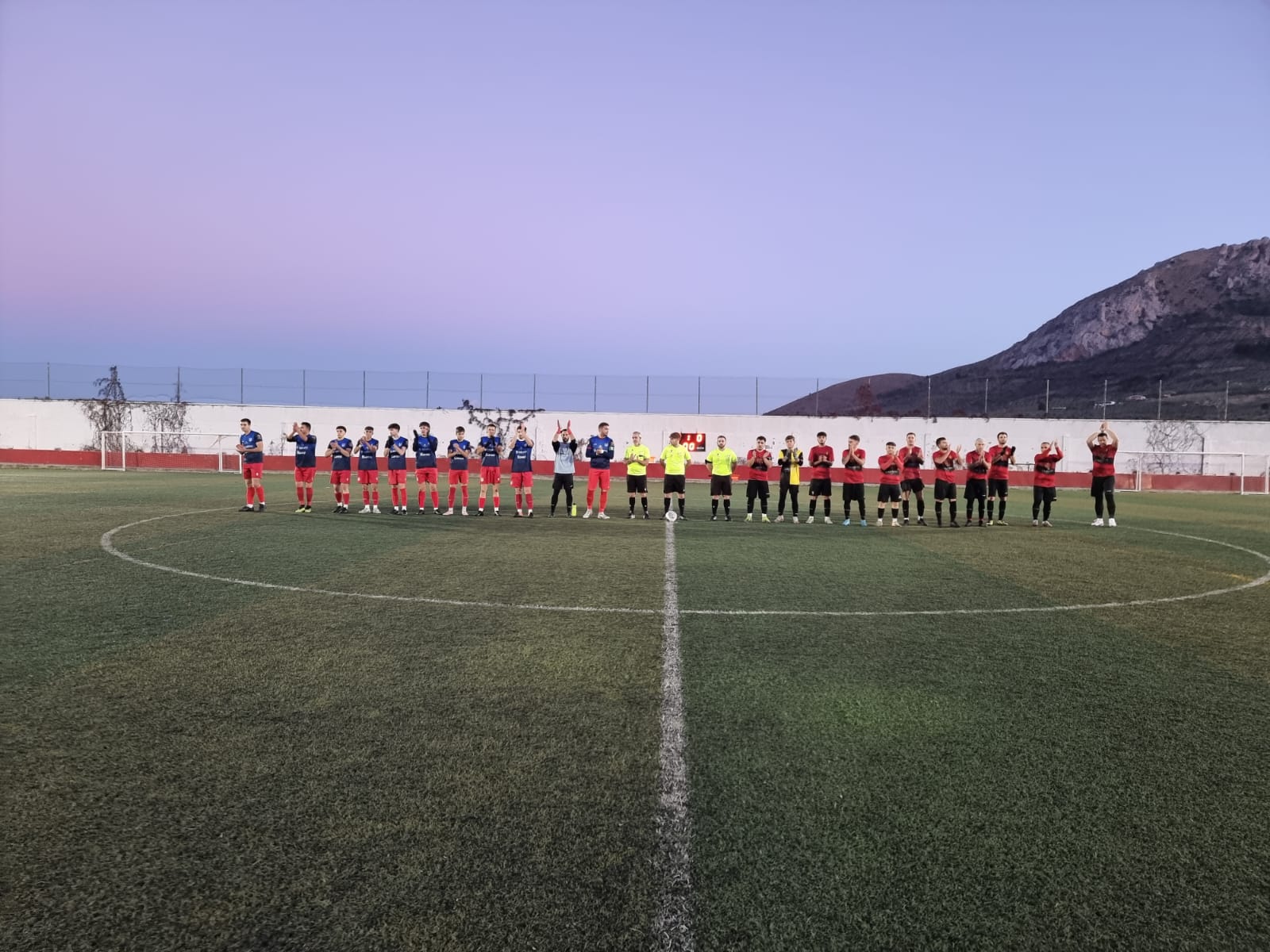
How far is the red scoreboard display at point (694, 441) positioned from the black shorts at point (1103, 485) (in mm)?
22565

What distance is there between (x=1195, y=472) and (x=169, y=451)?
48445mm

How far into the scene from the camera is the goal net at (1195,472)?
31.9 metres

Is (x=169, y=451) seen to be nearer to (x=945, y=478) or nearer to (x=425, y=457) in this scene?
(x=425, y=457)

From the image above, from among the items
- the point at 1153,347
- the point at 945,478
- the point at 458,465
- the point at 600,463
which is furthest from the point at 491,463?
the point at 1153,347

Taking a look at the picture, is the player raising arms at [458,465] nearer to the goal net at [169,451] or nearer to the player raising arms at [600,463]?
the player raising arms at [600,463]

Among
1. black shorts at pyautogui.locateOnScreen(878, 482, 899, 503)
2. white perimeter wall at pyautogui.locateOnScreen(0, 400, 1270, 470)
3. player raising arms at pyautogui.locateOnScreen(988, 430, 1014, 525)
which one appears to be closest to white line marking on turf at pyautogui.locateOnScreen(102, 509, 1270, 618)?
black shorts at pyautogui.locateOnScreen(878, 482, 899, 503)

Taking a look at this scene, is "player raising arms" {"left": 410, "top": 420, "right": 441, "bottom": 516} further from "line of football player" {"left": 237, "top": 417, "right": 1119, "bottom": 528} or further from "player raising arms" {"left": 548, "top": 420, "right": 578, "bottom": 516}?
"player raising arms" {"left": 548, "top": 420, "right": 578, "bottom": 516}

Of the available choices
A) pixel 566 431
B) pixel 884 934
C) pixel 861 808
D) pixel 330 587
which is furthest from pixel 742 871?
pixel 566 431

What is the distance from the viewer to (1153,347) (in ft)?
370

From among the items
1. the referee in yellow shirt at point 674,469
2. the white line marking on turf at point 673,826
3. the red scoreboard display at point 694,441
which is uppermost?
the red scoreboard display at point 694,441

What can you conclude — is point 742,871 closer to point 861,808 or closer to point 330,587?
point 861,808

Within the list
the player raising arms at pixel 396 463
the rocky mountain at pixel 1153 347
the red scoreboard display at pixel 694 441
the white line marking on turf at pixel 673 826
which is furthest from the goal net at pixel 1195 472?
the white line marking on turf at pixel 673 826

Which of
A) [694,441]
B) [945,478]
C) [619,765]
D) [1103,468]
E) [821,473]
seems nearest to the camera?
[619,765]

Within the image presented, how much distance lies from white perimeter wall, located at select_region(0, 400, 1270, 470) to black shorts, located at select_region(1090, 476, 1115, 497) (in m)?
21.1
